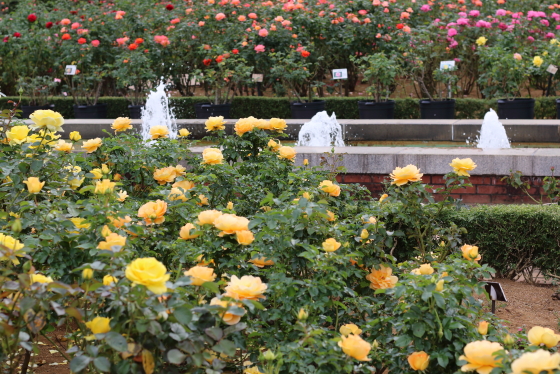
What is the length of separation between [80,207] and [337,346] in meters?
1.14

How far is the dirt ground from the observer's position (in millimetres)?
3340

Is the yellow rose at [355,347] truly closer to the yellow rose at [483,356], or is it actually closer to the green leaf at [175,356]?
the yellow rose at [483,356]

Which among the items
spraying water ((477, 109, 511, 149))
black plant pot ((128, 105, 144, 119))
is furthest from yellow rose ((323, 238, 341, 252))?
black plant pot ((128, 105, 144, 119))

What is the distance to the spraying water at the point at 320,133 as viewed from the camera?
8.27 meters

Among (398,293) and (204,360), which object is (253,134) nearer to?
(398,293)

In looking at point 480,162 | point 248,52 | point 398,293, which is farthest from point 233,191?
point 248,52

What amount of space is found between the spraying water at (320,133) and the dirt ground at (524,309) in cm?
420

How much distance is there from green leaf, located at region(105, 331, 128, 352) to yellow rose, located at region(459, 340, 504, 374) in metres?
0.86

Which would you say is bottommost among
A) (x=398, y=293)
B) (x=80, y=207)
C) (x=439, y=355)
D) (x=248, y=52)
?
(x=439, y=355)

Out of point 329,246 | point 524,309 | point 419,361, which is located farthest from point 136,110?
point 419,361

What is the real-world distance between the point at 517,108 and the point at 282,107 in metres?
3.01

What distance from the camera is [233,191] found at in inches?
143

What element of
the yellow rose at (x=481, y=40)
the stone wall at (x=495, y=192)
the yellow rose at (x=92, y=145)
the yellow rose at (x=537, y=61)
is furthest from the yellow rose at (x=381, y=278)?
the yellow rose at (x=481, y=40)

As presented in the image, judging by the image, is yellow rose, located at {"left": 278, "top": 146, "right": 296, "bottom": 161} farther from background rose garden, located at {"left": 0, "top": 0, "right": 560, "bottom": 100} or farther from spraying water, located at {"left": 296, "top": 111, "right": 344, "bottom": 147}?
background rose garden, located at {"left": 0, "top": 0, "right": 560, "bottom": 100}
